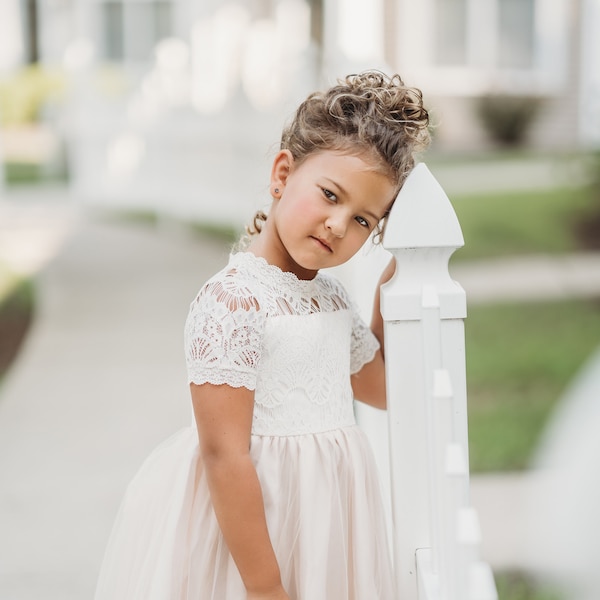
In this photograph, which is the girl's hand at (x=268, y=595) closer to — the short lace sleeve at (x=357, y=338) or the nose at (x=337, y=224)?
the short lace sleeve at (x=357, y=338)

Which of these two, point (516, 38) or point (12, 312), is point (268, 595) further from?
point (516, 38)

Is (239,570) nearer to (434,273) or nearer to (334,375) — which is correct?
(334,375)

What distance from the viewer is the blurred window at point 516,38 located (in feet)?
55.6

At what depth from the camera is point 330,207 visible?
1696 mm

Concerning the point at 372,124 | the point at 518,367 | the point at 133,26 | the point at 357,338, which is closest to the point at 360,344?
the point at 357,338

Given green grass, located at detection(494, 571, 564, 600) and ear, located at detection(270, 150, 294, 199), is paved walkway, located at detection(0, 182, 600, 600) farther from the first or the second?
ear, located at detection(270, 150, 294, 199)

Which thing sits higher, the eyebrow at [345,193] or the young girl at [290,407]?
the eyebrow at [345,193]

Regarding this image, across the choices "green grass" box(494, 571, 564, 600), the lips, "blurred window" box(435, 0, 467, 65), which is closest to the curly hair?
the lips

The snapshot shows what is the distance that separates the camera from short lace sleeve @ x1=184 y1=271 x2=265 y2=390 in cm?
165

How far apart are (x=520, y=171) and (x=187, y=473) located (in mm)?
12341

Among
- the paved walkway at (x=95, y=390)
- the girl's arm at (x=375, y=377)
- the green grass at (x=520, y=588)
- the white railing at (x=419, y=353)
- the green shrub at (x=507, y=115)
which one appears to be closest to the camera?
the white railing at (x=419, y=353)

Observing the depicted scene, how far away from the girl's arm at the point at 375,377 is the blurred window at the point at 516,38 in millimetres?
15906

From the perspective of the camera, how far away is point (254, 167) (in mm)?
9469

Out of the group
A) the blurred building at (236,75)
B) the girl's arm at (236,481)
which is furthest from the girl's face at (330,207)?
the blurred building at (236,75)
